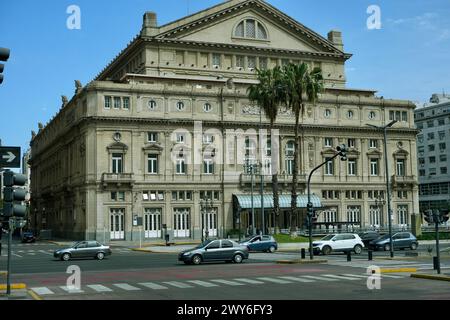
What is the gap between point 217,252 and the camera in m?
39.4

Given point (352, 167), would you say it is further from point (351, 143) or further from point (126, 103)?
point (126, 103)

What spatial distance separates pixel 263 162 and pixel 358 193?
15.2 metres

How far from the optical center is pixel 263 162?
8325 centimetres

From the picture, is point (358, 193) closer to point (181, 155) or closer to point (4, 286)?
point (181, 155)

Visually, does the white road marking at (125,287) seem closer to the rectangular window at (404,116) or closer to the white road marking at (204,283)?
the white road marking at (204,283)

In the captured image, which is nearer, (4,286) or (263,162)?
(4,286)

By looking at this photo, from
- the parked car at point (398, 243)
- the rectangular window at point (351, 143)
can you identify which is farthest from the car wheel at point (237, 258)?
the rectangular window at point (351, 143)

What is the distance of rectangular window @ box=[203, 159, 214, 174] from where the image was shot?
3179 inches

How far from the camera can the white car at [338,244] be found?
46719 millimetres

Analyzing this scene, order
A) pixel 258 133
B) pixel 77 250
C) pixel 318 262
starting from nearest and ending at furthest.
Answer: pixel 318 262, pixel 77 250, pixel 258 133

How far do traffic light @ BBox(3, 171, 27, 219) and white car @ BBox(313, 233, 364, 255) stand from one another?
29.7 metres

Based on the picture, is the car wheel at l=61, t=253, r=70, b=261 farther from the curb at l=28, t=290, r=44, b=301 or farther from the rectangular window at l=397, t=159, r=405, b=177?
the rectangular window at l=397, t=159, r=405, b=177

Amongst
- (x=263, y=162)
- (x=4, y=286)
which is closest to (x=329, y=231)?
(x=263, y=162)

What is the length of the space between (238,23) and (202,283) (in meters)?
69.2
